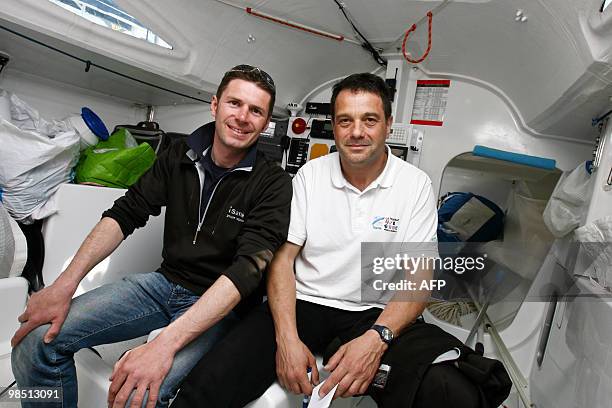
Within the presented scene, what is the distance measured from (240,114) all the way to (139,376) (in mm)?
918

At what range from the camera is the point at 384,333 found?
1.07 m

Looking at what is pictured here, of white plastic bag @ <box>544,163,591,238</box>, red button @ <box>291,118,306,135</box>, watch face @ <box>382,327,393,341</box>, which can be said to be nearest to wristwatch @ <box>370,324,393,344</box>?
watch face @ <box>382,327,393,341</box>

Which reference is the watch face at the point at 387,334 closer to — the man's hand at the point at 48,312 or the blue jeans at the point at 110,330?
the blue jeans at the point at 110,330

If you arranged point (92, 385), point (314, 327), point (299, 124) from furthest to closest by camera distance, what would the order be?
point (299, 124) → point (314, 327) → point (92, 385)

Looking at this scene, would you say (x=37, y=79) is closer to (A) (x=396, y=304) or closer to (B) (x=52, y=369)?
(B) (x=52, y=369)

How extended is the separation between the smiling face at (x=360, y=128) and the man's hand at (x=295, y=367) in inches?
27.2

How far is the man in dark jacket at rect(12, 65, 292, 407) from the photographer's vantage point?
1.02 meters

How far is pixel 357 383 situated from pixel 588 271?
1.03 meters

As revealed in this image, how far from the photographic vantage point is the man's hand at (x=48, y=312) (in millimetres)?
1064

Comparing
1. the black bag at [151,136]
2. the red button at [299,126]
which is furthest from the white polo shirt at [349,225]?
the red button at [299,126]

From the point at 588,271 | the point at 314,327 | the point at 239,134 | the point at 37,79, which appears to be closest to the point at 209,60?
the point at 37,79

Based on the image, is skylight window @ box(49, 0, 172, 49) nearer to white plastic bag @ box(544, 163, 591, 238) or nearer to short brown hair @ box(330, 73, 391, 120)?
short brown hair @ box(330, 73, 391, 120)

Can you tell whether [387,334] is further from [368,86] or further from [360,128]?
[368,86]

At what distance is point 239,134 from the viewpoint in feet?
4.38
